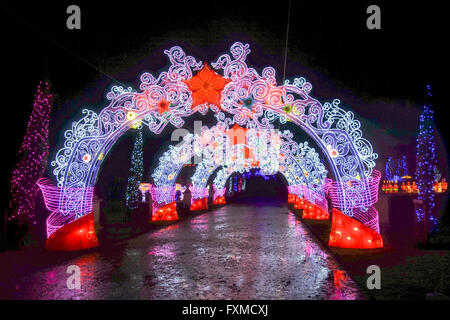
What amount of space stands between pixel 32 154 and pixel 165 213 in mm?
7734

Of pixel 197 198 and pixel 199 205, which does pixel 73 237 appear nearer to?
pixel 197 198

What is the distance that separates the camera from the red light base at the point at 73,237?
9.96 metres

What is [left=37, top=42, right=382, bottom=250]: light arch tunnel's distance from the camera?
9219 millimetres

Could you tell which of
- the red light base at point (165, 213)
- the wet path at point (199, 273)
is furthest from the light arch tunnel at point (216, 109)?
the red light base at point (165, 213)

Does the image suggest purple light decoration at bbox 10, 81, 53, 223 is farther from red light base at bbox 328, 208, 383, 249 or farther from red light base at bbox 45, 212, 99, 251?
red light base at bbox 328, 208, 383, 249

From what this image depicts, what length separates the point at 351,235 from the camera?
10047 millimetres

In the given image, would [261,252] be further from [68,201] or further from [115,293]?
[68,201]

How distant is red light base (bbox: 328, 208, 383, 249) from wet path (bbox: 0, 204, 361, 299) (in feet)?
2.29

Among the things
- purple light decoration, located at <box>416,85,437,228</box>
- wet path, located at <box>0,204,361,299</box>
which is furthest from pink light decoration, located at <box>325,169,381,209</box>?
purple light decoration, located at <box>416,85,437,228</box>

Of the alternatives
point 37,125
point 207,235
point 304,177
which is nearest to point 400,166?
point 304,177

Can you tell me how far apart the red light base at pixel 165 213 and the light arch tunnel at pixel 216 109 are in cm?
811

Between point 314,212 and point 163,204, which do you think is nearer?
point 163,204

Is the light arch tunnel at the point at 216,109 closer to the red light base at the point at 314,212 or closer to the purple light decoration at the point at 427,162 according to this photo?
the purple light decoration at the point at 427,162

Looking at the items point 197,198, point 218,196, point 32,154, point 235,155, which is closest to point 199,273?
point 32,154
